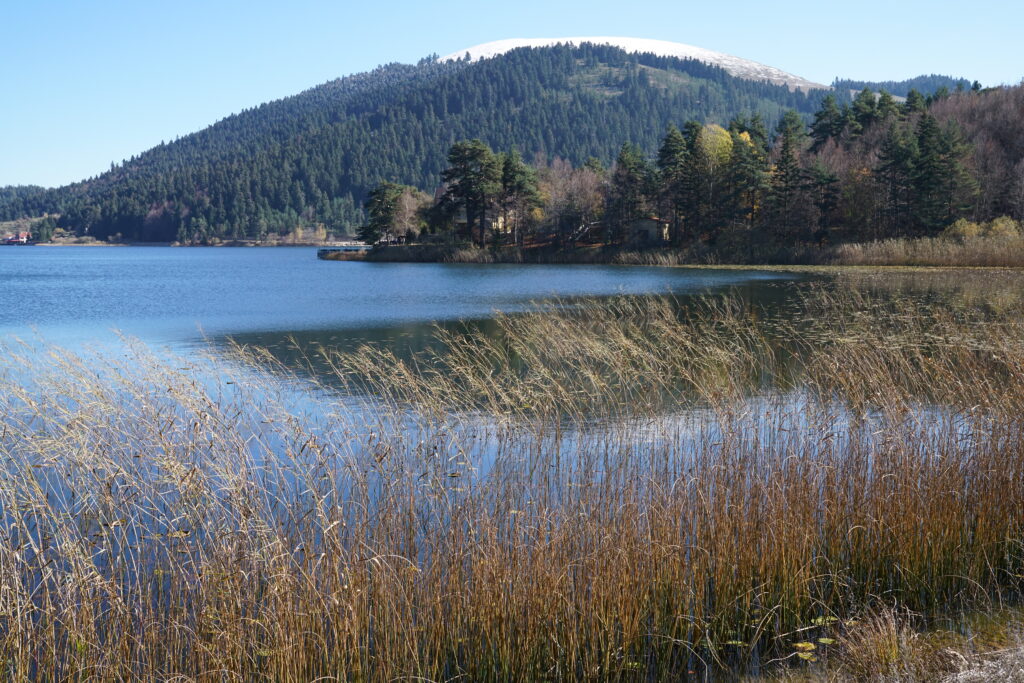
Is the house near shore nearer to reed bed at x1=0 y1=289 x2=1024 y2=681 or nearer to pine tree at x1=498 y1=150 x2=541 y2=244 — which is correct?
pine tree at x1=498 y1=150 x2=541 y2=244

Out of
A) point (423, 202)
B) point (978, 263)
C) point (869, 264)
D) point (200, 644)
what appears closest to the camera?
point (200, 644)

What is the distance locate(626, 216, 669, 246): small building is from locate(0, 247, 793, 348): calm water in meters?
16.9

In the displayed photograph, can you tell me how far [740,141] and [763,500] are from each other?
65.2 meters

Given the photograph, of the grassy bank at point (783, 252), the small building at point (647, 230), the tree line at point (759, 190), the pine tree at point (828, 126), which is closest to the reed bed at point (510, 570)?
the grassy bank at point (783, 252)

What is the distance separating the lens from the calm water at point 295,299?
24703 mm

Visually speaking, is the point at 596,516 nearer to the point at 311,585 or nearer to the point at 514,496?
the point at 514,496

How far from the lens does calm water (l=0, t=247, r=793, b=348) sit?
24.7 m

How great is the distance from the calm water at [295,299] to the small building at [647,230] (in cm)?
1691

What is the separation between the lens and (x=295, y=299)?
1465 inches

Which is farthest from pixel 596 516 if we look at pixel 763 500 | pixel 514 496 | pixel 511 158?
pixel 511 158

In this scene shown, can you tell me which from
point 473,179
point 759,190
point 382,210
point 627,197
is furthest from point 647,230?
point 382,210

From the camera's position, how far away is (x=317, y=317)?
2922 cm

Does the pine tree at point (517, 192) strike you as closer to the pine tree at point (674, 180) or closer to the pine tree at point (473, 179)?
the pine tree at point (473, 179)

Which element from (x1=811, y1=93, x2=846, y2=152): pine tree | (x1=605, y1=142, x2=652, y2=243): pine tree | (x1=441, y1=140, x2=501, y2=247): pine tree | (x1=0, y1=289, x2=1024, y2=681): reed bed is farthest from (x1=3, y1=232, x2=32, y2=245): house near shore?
(x1=0, y1=289, x2=1024, y2=681): reed bed
